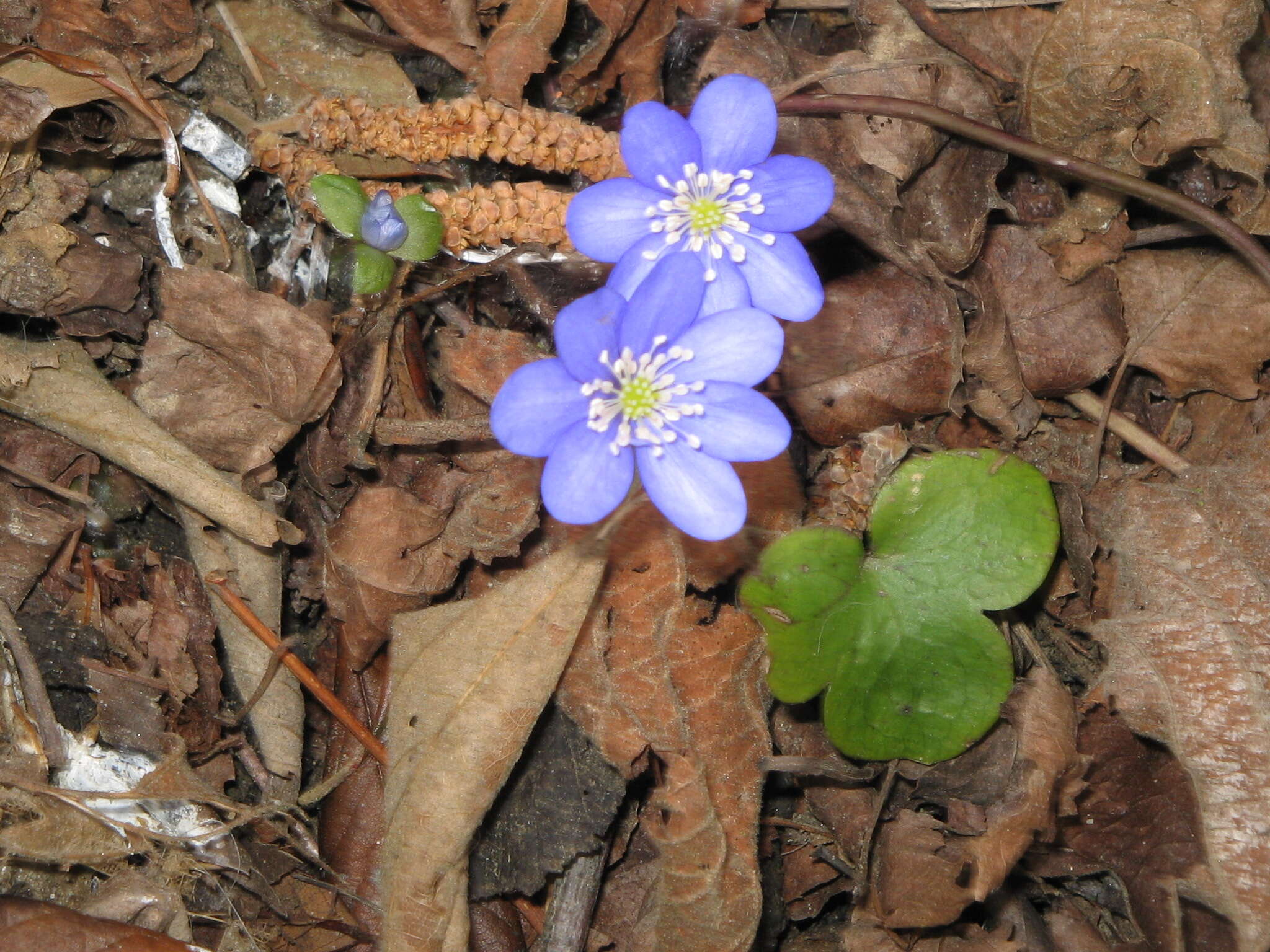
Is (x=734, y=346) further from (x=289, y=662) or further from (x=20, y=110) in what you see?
(x=20, y=110)

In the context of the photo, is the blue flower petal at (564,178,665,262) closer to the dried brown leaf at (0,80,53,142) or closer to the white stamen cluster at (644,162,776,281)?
the white stamen cluster at (644,162,776,281)

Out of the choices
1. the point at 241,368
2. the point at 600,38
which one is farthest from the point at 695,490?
the point at 600,38

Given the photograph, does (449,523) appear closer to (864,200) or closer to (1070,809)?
(864,200)

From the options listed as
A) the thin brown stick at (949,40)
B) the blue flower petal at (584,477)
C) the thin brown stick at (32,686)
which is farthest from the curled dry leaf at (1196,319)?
the thin brown stick at (32,686)

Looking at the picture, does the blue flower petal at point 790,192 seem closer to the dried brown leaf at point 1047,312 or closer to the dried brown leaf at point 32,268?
the dried brown leaf at point 1047,312

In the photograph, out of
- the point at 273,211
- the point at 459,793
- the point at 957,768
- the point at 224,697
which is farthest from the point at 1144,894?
Answer: the point at 273,211

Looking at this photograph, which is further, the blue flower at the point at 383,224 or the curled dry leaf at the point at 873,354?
the curled dry leaf at the point at 873,354
